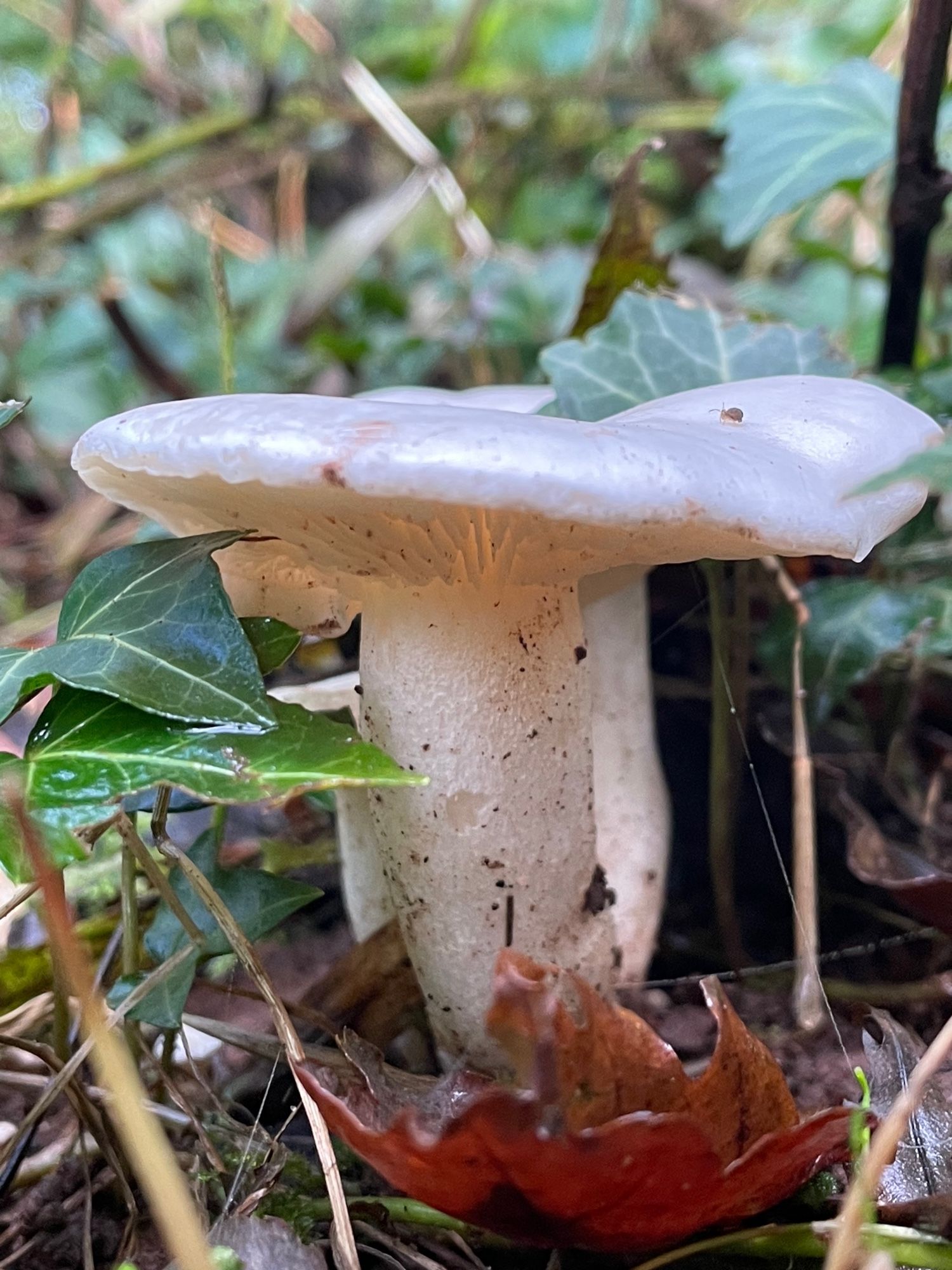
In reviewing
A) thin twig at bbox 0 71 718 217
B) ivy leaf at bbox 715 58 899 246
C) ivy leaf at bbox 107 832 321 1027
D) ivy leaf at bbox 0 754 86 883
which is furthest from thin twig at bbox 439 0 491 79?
ivy leaf at bbox 0 754 86 883

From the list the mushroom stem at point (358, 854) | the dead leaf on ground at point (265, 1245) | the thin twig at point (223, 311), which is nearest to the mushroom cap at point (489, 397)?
the thin twig at point (223, 311)

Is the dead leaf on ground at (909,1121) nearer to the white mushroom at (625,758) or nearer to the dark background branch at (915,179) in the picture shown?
the white mushroom at (625,758)

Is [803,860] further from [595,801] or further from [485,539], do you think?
[485,539]

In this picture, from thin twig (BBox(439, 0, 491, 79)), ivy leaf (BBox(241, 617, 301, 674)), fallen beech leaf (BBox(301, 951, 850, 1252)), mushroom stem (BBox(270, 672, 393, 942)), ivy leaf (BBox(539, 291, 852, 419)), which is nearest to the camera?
fallen beech leaf (BBox(301, 951, 850, 1252))

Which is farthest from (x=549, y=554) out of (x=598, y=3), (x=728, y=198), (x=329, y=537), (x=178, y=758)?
(x=598, y=3)

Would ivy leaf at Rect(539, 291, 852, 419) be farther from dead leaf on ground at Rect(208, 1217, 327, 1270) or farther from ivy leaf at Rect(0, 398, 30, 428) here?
dead leaf on ground at Rect(208, 1217, 327, 1270)

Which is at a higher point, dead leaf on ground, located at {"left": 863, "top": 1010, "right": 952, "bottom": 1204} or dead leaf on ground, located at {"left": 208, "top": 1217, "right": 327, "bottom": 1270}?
dead leaf on ground, located at {"left": 208, "top": 1217, "right": 327, "bottom": 1270}

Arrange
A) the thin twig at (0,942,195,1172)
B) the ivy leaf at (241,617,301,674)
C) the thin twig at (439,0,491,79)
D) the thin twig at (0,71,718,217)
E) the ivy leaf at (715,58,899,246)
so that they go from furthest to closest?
the thin twig at (439,0,491,79), the thin twig at (0,71,718,217), the ivy leaf at (715,58,899,246), the ivy leaf at (241,617,301,674), the thin twig at (0,942,195,1172)
